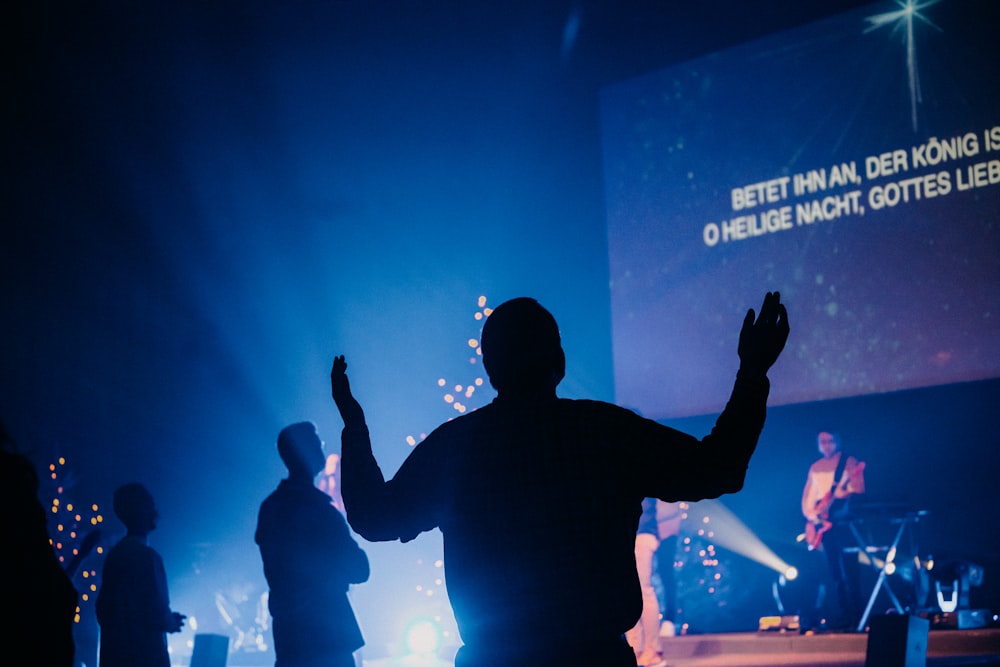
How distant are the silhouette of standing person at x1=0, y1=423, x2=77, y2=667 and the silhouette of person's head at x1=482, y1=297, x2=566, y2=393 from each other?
0.81 metres

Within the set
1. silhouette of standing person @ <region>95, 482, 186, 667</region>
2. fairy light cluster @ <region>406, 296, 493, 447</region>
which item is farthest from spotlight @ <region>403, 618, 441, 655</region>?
silhouette of standing person @ <region>95, 482, 186, 667</region>

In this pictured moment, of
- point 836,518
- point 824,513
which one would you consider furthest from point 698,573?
point 836,518

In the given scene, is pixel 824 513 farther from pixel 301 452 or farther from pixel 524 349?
pixel 524 349

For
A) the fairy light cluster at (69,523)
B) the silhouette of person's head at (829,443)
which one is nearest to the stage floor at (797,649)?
the silhouette of person's head at (829,443)

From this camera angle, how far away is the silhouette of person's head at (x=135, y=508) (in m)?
4.16

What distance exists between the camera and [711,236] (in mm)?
7379

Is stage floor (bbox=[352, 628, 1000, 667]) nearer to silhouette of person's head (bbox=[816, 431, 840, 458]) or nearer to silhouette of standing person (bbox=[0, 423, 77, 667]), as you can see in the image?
silhouette of person's head (bbox=[816, 431, 840, 458])

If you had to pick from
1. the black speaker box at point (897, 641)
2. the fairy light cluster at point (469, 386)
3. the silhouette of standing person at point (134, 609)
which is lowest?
the black speaker box at point (897, 641)

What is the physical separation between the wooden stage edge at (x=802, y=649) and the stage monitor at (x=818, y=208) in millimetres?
1634

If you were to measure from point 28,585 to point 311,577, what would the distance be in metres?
2.11

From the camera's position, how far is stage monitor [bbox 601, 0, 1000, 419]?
630cm

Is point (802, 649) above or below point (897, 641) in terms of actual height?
below

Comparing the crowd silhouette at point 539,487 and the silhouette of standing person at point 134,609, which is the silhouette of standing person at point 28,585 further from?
the silhouette of standing person at point 134,609

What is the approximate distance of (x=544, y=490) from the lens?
1.70 m
